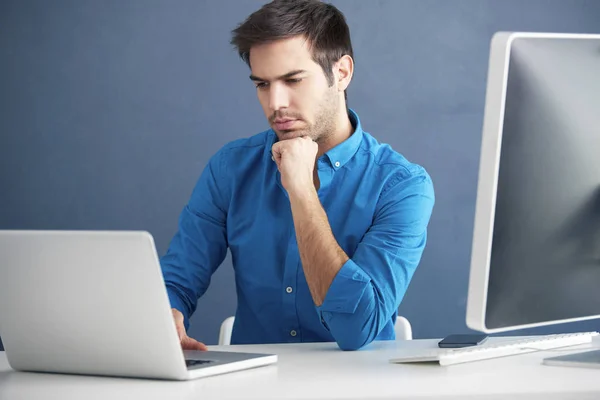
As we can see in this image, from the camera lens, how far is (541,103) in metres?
1.04

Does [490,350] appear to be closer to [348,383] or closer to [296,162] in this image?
[348,383]

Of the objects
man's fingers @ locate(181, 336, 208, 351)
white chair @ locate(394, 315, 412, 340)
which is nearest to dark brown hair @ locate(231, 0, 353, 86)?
white chair @ locate(394, 315, 412, 340)

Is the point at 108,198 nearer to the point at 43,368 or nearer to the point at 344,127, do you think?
the point at 344,127

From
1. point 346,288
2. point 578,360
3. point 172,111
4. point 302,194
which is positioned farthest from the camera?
point 172,111

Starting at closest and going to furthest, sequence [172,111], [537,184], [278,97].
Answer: [537,184] → [278,97] → [172,111]

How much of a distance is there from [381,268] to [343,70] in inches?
28.1

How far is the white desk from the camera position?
103 cm

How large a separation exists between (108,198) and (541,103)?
2.35 metres

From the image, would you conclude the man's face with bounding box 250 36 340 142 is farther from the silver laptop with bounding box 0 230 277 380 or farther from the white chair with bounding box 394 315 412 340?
the silver laptop with bounding box 0 230 277 380

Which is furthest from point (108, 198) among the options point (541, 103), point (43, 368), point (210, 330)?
point (541, 103)

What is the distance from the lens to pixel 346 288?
1606 millimetres

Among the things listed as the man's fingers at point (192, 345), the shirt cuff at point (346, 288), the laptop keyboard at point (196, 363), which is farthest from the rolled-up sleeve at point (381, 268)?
the laptop keyboard at point (196, 363)

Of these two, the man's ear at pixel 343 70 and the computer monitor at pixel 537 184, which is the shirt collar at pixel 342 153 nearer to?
the man's ear at pixel 343 70

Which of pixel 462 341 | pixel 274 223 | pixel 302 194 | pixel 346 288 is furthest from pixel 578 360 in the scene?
pixel 274 223
